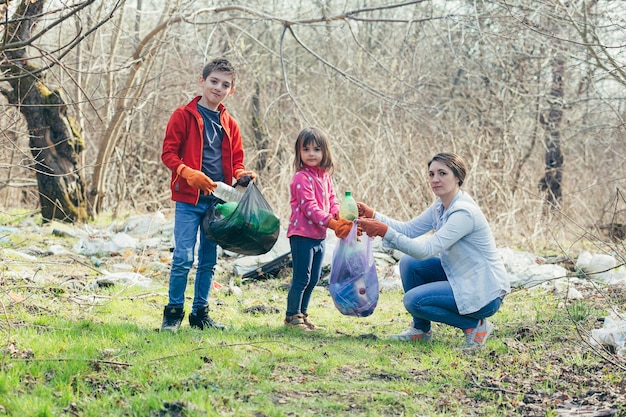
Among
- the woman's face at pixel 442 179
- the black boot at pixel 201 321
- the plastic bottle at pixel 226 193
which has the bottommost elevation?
the black boot at pixel 201 321

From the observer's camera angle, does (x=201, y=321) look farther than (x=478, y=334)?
Yes

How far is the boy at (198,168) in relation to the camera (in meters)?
4.88

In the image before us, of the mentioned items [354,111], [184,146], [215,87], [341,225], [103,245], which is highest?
[354,111]

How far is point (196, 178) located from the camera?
15.2 ft

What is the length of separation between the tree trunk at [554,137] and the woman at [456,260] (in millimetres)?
8679

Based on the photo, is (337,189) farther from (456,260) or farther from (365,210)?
(456,260)

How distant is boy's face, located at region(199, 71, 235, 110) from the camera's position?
4977 mm

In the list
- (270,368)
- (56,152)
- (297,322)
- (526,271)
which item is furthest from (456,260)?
(56,152)

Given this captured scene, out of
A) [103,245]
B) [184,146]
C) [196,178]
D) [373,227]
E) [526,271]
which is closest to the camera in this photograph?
[196,178]

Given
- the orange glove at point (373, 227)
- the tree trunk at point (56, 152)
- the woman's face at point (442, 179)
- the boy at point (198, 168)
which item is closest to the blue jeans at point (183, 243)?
the boy at point (198, 168)

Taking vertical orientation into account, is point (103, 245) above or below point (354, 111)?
below

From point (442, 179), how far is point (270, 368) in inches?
72.1

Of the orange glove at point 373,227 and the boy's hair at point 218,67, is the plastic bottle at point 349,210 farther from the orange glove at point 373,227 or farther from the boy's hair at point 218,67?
the boy's hair at point 218,67

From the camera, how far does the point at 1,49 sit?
4242mm
